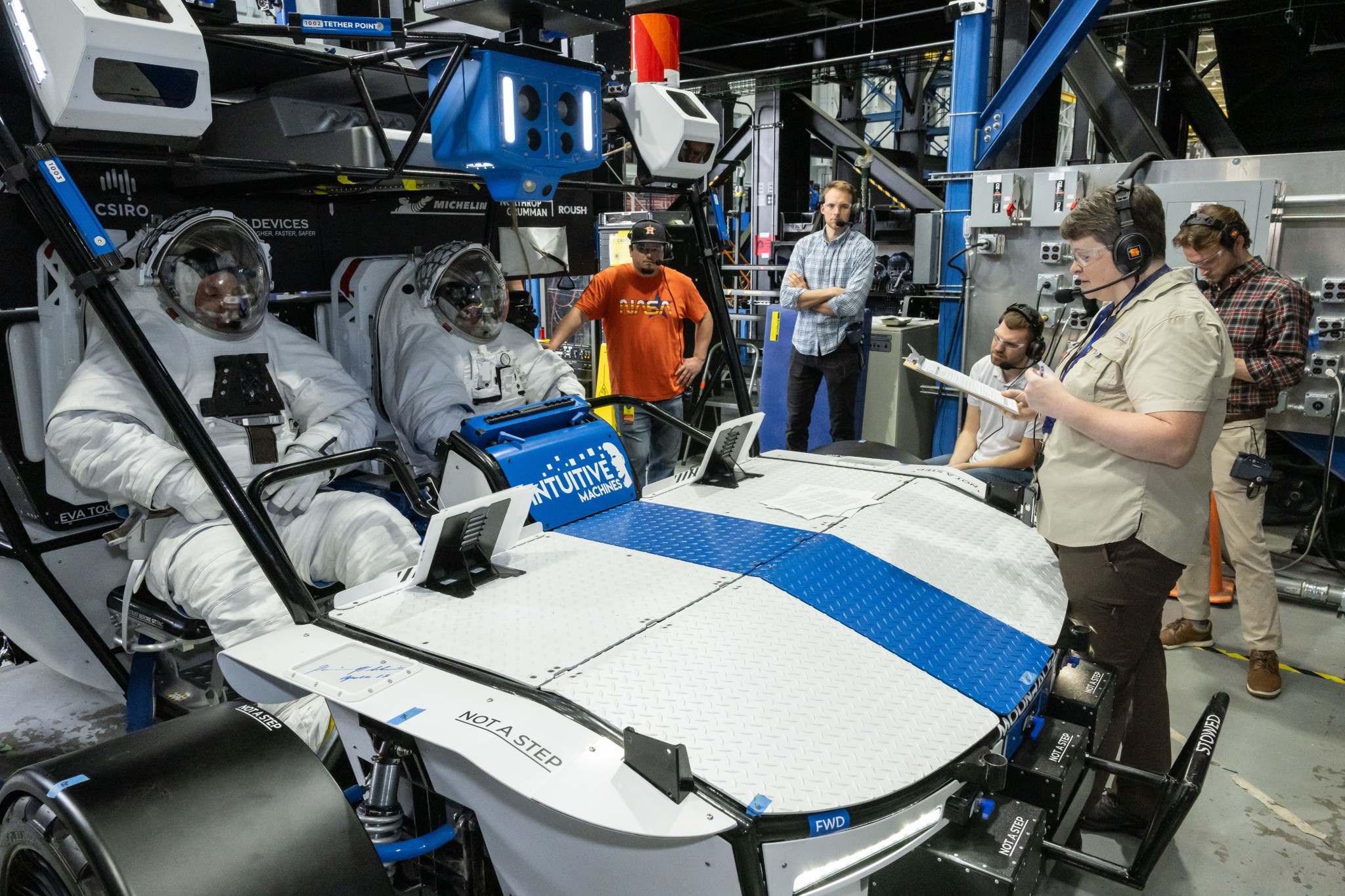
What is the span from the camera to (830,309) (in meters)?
6.00

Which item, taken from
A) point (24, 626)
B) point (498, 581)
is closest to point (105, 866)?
point (498, 581)

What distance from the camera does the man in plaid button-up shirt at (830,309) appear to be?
6043 mm

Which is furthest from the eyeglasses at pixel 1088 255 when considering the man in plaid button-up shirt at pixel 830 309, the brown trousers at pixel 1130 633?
the man in plaid button-up shirt at pixel 830 309

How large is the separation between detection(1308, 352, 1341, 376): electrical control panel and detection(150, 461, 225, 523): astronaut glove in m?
5.54

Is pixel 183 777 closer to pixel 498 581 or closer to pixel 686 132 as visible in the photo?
pixel 498 581

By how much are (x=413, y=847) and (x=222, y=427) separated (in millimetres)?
1990

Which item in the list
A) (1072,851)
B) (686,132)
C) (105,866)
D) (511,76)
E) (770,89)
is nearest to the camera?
(105,866)

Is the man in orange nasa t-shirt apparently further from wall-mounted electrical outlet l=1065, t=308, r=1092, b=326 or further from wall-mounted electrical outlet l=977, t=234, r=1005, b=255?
wall-mounted electrical outlet l=1065, t=308, r=1092, b=326

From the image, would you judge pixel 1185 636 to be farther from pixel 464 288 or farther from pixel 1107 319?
pixel 464 288

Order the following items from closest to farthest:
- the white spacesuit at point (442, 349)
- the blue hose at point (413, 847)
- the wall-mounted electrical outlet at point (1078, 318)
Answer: the blue hose at point (413, 847)
the white spacesuit at point (442, 349)
the wall-mounted electrical outlet at point (1078, 318)

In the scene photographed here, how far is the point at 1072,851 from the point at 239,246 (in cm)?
318

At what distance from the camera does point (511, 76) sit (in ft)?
9.63

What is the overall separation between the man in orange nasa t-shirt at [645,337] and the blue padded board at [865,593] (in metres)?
2.23

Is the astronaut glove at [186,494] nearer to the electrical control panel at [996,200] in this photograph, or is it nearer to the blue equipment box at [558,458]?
the blue equipment box at [558,458]
